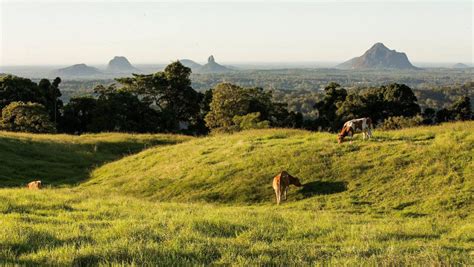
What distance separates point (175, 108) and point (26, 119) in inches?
1295

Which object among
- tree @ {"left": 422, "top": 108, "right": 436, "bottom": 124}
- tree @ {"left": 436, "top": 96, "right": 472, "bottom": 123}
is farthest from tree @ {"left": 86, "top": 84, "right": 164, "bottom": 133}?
tree @ {"left": 436, "top": 96, "right": 472, "bottom": 123}

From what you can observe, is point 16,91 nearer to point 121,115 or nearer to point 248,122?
point 121,115

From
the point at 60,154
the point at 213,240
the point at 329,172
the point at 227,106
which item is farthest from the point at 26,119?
the point at 213,240

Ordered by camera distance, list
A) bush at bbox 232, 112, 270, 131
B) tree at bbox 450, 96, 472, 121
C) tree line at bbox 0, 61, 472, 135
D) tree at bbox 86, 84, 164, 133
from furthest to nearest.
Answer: tree at bbox 450, 96, 472, 121 < tree at bbox 86, 84, 164, 133 < tree line at bbox 0, 61, 472, 135 < bush at bbox 232, 112, 270, 131

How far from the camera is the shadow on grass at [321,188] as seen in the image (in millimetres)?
18141

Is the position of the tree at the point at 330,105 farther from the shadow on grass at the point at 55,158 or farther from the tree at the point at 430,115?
the shadow on grass at the point at 55,158

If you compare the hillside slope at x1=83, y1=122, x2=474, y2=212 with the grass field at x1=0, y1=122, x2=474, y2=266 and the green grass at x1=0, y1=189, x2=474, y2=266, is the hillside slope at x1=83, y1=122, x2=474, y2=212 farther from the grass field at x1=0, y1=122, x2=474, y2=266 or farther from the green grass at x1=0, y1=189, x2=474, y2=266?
the green grass at x1=0, y1=189, x2=474, y2=266

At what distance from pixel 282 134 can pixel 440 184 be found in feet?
41.1

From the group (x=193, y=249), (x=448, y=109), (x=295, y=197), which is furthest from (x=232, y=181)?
(x=448, y=109)

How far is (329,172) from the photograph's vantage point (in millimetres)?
19672

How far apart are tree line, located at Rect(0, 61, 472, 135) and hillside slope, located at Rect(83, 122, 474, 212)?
3050cm

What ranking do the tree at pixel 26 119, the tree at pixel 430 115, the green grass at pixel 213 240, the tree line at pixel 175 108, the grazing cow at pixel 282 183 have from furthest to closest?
the tree at pixel 430 115 → the tree line at pixel 175 108 → the tree at pixel 26 119 → the grazing cow at pixel 282 183 → the green grass at pixel 213 240

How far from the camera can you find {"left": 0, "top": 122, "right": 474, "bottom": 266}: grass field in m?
7.02

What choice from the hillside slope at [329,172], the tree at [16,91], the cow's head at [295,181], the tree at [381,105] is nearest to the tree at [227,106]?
the tree at [381,105]
